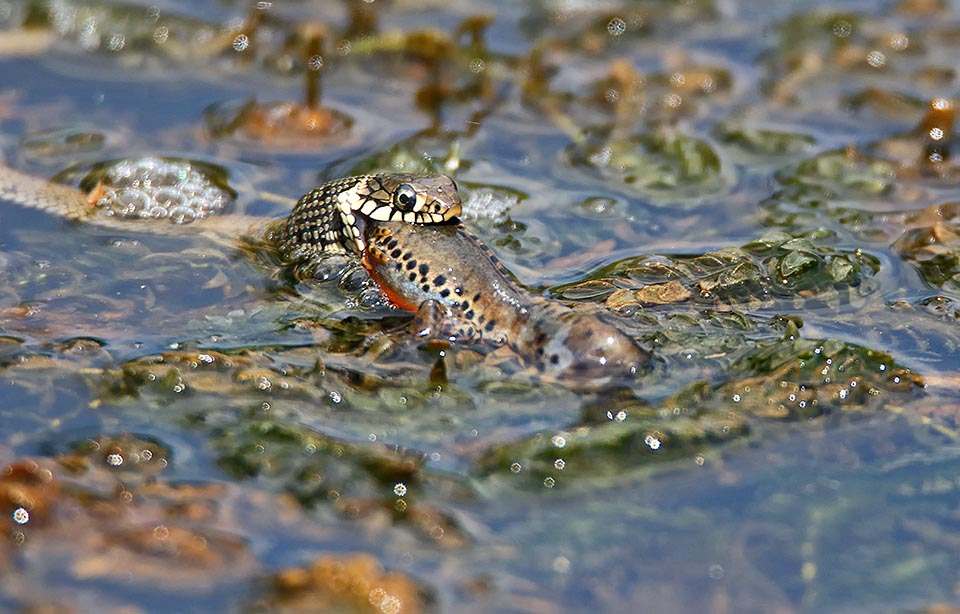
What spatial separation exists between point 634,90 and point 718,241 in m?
2.17

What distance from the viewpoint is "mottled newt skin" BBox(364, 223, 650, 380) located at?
518 centimetres

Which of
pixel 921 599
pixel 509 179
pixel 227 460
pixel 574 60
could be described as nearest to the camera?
pixel 921 599

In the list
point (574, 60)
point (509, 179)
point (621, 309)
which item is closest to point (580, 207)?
point (509, 179)

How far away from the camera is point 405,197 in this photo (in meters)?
5.79

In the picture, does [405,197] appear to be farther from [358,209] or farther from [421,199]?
[358,209]

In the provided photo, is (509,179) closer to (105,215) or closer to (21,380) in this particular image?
(105,215)

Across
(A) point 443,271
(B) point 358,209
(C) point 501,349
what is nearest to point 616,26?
(B) point 358,209

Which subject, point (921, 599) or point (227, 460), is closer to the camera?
point (921, 599)

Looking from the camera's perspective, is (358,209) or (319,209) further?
(319,209)

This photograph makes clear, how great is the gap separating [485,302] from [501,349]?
0.79 ft

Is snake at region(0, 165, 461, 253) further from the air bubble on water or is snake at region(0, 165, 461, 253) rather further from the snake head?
the air bubble on water

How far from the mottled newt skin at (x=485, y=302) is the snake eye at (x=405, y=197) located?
105mm

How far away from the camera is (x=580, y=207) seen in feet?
23.6

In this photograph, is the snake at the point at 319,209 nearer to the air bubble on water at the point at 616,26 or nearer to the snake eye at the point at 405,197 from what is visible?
the snake eye at the point at 405,197
